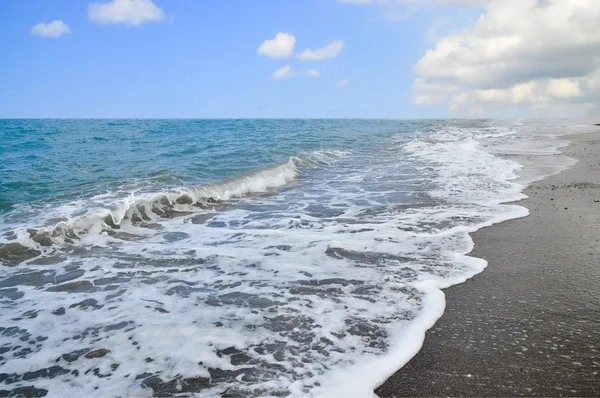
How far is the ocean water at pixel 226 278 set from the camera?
10.9 feet

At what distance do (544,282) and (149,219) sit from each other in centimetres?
747

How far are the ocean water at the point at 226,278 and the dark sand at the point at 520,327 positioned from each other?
0.71 ft

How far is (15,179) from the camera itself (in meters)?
12.6

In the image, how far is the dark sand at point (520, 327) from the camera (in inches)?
116

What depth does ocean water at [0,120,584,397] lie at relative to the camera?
3316mm

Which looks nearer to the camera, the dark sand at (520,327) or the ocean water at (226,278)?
the dark sand at (520,327)

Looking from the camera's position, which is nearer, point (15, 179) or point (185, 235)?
point (185, 235)

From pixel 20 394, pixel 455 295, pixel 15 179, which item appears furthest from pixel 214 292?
pixel 15 179

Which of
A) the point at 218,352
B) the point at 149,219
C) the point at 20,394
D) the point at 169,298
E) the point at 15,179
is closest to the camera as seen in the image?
the point at 20,394

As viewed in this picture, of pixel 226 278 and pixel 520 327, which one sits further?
pixel 226 278

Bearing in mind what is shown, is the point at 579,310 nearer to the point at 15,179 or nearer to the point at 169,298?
the point at 169,298

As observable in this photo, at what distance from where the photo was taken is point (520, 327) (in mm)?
3668

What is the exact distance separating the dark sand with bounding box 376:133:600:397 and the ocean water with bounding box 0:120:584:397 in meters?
0.22

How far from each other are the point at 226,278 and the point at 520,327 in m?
3.37
